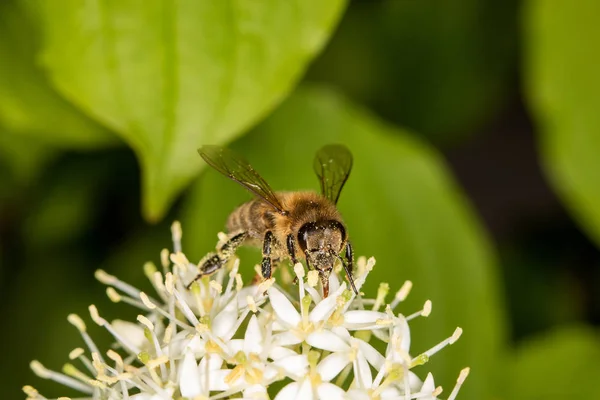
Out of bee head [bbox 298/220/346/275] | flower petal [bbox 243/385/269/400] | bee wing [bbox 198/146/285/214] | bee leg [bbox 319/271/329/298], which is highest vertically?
bee wing [bbox 198/146/285/214]

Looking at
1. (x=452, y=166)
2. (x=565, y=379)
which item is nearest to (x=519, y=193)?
(x=452, y=166)

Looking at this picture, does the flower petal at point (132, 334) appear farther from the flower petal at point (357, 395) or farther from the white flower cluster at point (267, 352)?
the flower petal at point (357, 395)

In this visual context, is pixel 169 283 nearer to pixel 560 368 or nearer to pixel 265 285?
pixel 265 285

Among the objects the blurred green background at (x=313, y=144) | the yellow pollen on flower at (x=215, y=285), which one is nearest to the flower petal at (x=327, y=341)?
the yellow pollen on flower at (x=215, y=285)

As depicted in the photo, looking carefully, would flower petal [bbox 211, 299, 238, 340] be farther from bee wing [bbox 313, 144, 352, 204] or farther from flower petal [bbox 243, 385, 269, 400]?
bee wing [bbox 313, 144, 352, 204]

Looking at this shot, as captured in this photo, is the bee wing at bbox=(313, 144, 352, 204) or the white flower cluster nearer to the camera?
the white flower cluster

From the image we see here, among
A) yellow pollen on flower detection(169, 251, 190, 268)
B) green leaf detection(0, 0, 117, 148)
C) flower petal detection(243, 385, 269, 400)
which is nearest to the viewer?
flower petal detection(243, 385, 269, 400)

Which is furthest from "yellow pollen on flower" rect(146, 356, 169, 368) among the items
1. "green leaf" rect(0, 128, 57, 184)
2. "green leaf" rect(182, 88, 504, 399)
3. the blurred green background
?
"green leaf" rect(0, 128, 57, 184)

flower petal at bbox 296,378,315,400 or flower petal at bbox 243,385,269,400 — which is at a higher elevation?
flower petal at bbox 296,378,315,400
